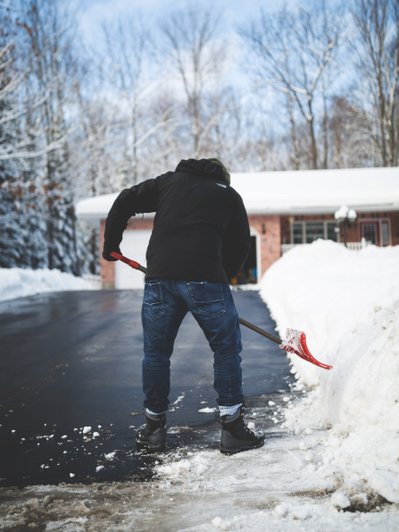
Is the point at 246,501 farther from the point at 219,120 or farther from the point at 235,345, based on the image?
the point at 219,120

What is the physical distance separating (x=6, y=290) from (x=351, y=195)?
13123 mm

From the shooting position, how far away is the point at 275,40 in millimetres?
28828

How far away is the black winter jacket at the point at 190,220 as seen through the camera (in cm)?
276

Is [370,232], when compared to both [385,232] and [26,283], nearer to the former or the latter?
[385,232]

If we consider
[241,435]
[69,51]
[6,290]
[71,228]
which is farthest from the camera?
[71,228]

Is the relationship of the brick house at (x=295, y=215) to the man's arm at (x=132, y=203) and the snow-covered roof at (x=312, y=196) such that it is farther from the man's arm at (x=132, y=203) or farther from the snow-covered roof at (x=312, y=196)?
the man's arm at (x=132, y=203)

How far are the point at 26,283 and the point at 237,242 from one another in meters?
11.7

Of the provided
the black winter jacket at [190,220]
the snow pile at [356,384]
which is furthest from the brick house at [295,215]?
the black winter jacket at [190,220]

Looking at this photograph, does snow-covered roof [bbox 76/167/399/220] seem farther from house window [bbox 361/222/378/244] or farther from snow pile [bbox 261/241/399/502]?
snow pile [bbox 261/241/399/502]

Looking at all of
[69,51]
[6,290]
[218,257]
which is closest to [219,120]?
[69,51]

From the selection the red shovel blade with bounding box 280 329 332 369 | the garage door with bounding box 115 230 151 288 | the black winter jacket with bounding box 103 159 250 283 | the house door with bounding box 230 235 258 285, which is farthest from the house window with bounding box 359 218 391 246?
the black winter jacket with bounding box 103 159 250 283

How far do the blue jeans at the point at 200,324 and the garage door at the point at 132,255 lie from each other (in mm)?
15818

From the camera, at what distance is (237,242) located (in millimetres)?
3020

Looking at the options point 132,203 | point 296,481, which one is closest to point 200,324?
point 132,203
